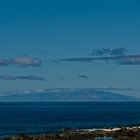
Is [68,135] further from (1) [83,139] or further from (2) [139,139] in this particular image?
(2) [139,139]

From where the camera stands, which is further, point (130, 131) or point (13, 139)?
point (130, 131)

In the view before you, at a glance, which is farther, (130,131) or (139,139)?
(130,131)

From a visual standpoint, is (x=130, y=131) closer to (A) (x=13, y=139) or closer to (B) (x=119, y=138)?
(B) (x=119, y=138)

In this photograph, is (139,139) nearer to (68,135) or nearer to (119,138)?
(119,138)

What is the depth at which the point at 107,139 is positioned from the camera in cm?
8100

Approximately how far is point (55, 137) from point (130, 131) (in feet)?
42.0

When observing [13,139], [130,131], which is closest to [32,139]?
[13,139]

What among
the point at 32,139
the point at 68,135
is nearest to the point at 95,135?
the point at 68,135

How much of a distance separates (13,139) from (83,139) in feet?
30.4

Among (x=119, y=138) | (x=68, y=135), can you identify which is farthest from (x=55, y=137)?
(x=119, y=138)

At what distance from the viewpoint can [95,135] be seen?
8756 centimetres

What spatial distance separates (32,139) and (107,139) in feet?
32.3

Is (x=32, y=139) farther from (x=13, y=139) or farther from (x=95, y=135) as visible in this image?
(x=95, y=135)

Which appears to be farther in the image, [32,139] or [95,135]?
[95,135]
